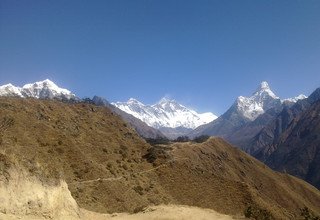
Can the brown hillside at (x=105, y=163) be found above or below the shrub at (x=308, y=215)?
above

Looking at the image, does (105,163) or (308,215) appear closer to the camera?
(308,215)

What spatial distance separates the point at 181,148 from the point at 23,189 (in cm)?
9697

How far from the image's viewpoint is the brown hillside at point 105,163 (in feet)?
178

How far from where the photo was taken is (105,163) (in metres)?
66.4

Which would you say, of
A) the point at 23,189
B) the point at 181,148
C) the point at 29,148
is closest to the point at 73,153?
the point at 29,148

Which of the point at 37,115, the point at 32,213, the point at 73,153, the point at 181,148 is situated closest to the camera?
the point at 32,213

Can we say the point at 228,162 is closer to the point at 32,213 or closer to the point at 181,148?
the point at 181,148

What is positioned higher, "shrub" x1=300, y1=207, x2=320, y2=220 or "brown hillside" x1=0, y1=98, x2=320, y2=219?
"brown hillside" x1=0, y1=98, x2=320, y2=219

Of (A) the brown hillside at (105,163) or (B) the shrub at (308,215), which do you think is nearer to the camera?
(B) the shrub at (308,215)

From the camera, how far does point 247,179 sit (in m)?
148

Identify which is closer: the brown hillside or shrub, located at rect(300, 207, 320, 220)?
shrub, located at rect(300, 207, 320, 220)

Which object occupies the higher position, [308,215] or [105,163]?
[105,163]

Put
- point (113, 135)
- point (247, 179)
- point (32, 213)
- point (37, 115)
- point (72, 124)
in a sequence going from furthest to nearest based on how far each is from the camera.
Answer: point (247, 179) → point (113, 135) → point (72, 124) → point (37, 115) → point (32, 213)

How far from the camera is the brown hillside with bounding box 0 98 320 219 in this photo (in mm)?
54219
